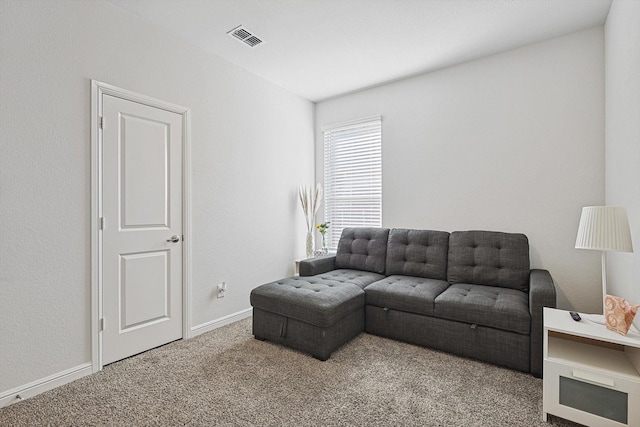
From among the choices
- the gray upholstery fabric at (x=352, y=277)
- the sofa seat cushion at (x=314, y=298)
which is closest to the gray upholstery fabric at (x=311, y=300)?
the sofa seat cushion at (x=314, y=298)

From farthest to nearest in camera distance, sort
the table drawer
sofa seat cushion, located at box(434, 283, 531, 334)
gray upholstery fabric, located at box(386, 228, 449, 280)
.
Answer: gray upholstery fabric, located at box(386, 228, 449, 280)
sofa seat cushion, located at box(434, 283, 531, 334)
the table drawer

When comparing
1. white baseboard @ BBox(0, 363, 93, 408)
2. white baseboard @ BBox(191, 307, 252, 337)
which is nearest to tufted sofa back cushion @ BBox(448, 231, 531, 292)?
white baseboard @ BBox(191, 307, 252, 337)

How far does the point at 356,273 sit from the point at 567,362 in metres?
1.97

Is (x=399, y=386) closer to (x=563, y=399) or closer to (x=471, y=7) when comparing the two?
(x=563, y=399)

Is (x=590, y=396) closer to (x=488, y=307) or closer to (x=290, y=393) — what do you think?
(x=488, y=307)

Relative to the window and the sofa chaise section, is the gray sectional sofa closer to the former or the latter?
the sofa chaise section

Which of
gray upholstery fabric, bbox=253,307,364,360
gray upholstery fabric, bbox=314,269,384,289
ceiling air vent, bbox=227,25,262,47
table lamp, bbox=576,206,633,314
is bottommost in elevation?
gray upholstery fabric, bbox=253,307,364,360

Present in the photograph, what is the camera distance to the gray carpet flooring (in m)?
1.73

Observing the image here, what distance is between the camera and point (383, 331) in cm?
280

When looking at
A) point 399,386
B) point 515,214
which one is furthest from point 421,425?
point 515,214

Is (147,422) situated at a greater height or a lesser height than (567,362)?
lesser

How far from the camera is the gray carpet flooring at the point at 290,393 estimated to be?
5.68 feet

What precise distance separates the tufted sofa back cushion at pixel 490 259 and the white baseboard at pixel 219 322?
7.19 ft

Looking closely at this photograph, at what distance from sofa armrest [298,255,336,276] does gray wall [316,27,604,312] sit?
91cm
